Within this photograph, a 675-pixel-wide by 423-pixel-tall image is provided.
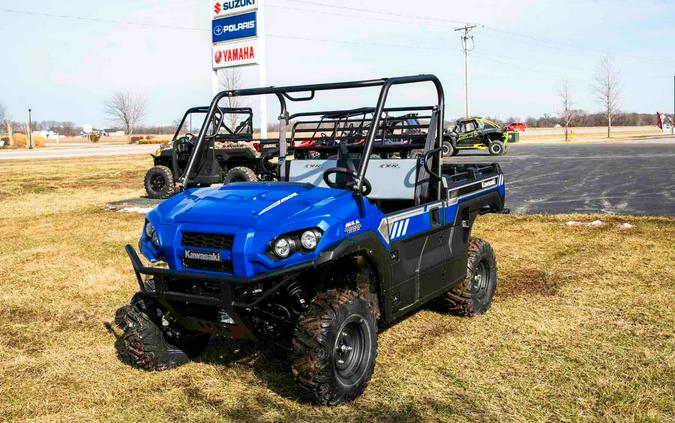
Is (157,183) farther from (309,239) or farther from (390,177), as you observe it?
(309,239)

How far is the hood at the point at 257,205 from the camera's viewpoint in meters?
3.67

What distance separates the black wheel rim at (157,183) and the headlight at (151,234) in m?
12.2

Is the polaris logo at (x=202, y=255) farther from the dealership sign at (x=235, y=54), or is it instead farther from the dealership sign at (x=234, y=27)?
the dealership sign at (x=234, y=27)

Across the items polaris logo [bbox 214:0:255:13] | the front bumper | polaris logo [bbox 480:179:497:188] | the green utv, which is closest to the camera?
the front bumper

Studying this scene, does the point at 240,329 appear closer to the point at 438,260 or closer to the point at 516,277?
the point at 438,260

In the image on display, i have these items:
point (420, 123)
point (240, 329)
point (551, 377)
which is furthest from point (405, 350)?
point (420, 123)

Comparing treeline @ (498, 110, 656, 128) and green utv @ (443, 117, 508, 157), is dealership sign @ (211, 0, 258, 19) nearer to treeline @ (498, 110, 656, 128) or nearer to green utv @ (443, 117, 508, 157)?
green utv @ (443, 117, 508, 157)

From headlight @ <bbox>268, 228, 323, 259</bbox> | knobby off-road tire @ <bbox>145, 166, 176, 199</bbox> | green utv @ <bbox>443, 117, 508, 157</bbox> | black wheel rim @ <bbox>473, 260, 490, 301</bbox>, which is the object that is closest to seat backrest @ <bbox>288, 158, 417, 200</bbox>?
black wheel rim @ <bbox>473, 260, 490, 301</bbox>

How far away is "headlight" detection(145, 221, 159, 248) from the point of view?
404 cm

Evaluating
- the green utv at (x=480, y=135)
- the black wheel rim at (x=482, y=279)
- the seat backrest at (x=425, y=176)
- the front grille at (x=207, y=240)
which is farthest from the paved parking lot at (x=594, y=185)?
the front grille at (x=207, y=240)

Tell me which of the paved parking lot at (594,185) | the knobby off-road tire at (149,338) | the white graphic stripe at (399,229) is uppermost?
the white graphic stripe at (399,229)

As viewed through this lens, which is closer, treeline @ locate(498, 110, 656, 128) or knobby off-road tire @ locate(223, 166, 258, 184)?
knobby off-road tire @ locate(223, 166, 258, 184)

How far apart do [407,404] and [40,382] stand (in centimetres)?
253

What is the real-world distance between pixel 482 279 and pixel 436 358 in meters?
1.46
